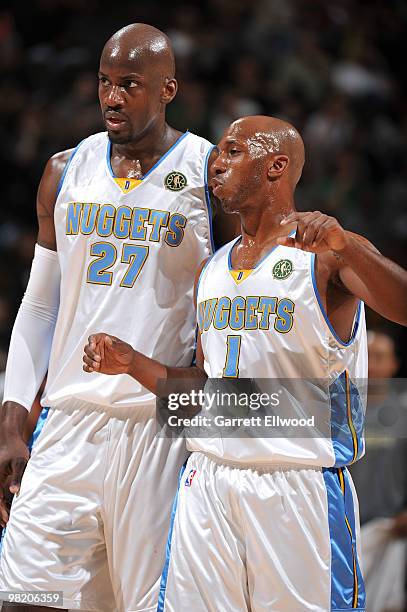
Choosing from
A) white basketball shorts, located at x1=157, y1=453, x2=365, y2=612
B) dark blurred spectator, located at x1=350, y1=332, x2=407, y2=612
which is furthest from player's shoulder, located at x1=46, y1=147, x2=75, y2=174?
dark blurred spectator, located at x1=350, y1=332, x2=407, y2=612

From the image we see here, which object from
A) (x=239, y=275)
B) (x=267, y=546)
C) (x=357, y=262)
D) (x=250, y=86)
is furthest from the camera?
(x=250, y=86)

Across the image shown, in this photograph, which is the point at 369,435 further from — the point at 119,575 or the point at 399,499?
the point at 119,575

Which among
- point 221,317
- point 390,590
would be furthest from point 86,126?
point 221,317

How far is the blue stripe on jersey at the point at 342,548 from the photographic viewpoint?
3.09m

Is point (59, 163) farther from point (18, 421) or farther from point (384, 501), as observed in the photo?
point (384, 501)

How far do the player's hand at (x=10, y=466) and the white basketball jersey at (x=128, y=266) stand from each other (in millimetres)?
178

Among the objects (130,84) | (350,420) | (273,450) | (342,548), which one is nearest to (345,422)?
(350,420)

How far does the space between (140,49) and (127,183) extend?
0.44m

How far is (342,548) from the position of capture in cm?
312

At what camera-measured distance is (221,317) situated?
10.9 ft

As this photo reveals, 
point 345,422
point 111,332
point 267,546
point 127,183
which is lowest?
point 267,546

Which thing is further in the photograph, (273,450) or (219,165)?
(219,165)

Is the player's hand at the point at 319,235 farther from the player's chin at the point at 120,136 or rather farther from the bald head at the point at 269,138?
the player's chin at the point at 120,136

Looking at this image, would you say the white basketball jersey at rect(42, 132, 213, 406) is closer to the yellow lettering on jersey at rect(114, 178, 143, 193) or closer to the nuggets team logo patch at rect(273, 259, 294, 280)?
the yellow lettering on jersey at rect(114, 178, 143, 193)
